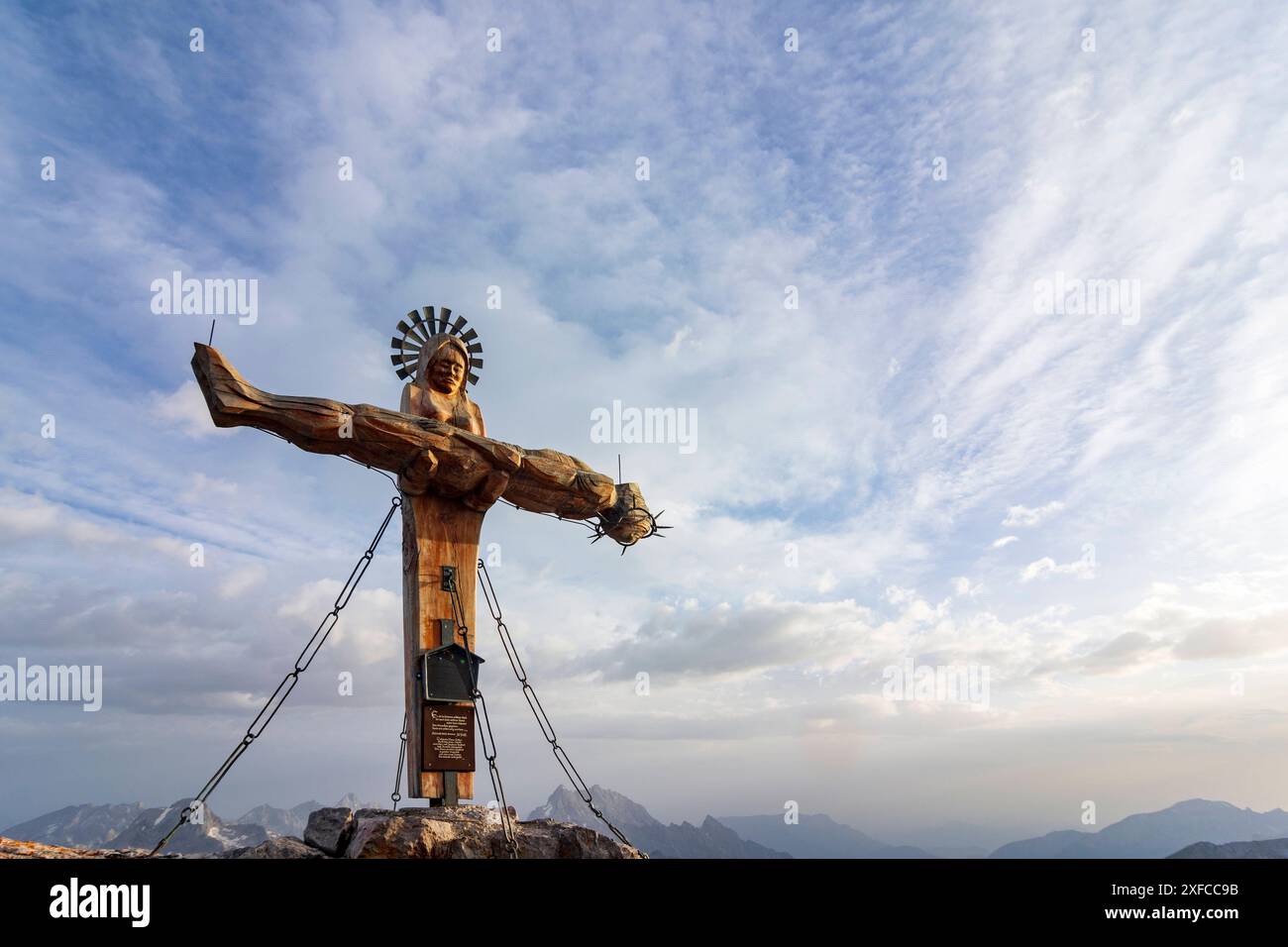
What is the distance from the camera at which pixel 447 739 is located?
33.2ft

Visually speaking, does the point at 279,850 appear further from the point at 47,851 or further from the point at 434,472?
the point at 434,472

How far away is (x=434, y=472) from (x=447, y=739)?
318cm

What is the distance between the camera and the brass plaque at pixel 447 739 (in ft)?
32.7

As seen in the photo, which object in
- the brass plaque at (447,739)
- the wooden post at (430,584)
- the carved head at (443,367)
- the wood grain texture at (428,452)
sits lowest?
the brass plaque at (447,739)

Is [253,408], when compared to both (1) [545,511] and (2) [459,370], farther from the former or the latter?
(1) [545,511]

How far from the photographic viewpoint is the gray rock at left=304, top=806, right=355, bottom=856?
902 cm

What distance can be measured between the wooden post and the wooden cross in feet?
0.04

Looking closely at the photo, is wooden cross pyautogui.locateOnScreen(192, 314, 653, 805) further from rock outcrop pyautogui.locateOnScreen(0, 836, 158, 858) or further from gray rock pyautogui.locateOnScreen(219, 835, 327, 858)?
rock outcrop pyautogui.locateOnScreen(0, 836, 158, 858)

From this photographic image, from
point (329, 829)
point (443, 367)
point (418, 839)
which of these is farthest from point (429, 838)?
point (443, 367)

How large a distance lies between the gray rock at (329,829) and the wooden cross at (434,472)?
0.84 metres

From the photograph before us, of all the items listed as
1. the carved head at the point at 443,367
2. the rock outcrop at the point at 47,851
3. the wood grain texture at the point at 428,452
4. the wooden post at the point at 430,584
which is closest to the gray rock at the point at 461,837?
the wooden post at the point at 430,584

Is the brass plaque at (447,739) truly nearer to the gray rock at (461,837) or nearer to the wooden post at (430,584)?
the wooden post at (430,584)
